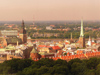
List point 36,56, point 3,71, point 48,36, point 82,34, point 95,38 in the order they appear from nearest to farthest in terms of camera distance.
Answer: point 3,71
point 36,56
point 82,34
point 95,38
point 48,36

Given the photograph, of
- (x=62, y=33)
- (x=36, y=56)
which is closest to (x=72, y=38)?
(x=62, y=33)

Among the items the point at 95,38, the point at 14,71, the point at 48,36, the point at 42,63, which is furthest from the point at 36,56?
the point at 48,36

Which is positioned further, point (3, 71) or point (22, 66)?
point (22, 66)

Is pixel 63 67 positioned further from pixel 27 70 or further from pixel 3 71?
pixel 3 71

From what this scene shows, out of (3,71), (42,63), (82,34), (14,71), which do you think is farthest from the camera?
(82,34)

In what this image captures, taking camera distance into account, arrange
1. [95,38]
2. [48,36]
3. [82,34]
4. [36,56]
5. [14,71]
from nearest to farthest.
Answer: [14,71], [36,56], [82,34], [95,38], [48,36]

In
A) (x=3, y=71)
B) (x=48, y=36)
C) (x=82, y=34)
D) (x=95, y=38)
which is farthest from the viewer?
(x=48, y=36)

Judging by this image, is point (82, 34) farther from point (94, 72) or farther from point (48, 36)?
point (94, 72)

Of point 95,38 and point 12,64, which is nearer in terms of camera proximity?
point 12,64
